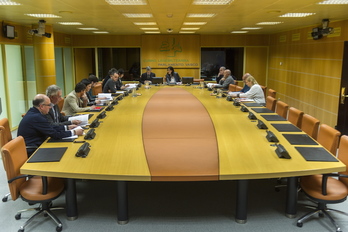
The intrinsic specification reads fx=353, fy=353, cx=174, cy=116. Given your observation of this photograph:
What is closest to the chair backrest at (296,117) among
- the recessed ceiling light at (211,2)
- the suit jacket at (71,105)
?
the recessed ceiling light at (211,2)

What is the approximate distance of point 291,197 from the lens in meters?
3.63

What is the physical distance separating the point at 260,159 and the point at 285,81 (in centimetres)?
907

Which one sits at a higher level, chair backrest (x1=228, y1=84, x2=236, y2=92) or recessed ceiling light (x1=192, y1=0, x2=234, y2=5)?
recessed ceiling light (x1=192, y1=0, x2=234, y2=5)

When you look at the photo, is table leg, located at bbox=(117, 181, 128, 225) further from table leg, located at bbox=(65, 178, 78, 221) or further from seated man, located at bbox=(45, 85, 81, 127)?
seated man, located at bbox=(45, 85, 81, 127)

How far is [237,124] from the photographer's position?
16.2 ft

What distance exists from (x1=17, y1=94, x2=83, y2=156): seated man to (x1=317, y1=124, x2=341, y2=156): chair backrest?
118 inches

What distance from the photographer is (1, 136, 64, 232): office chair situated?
3.29 metres

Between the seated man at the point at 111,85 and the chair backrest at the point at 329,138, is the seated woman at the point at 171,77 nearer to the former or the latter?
the seated man at the point at 111,85

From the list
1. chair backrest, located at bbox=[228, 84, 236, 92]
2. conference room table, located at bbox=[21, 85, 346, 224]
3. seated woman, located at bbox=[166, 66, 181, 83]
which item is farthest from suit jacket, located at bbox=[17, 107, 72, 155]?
seated woman, located at bbox=[166, 66, 181, 83]

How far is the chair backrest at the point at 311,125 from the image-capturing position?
15.0 feet

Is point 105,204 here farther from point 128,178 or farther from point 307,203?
point 307,203

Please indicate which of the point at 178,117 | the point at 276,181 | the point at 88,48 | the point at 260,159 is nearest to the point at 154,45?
the point at 88,48

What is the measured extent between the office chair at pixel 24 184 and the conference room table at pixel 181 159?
0.48 feet

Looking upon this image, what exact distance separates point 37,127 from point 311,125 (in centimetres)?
343
